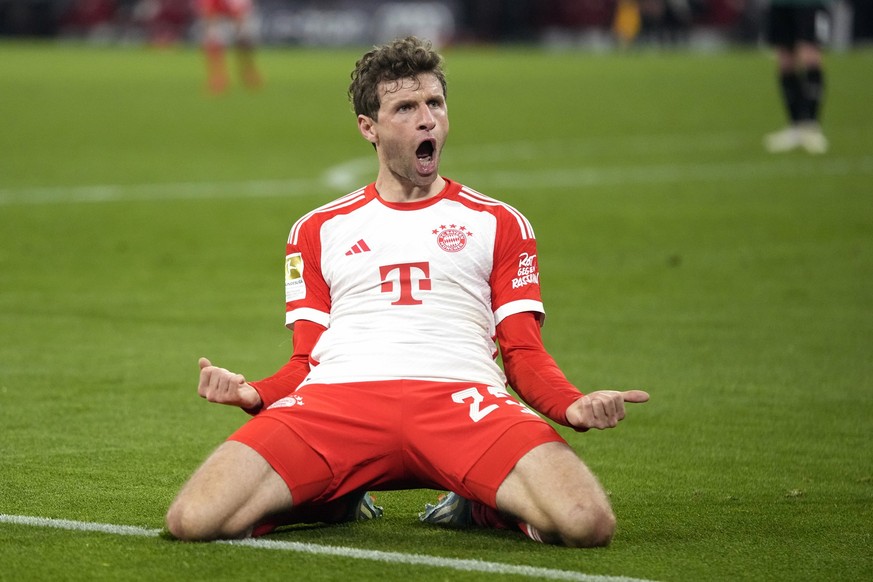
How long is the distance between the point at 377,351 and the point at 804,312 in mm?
5291

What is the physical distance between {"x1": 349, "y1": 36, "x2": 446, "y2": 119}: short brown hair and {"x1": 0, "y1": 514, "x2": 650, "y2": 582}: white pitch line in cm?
151

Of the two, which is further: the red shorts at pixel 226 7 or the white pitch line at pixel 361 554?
the red shorts at pixel 226 7

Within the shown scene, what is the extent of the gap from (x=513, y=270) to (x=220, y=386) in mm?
1098

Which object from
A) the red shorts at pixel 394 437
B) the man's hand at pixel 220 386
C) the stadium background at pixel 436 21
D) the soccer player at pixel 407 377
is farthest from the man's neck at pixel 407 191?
the stadium background at pixel 436 21

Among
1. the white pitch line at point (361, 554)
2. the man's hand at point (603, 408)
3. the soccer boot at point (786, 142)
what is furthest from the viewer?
the soccer boot at point (786, 142)

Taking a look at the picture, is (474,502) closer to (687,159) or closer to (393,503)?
(393,503)

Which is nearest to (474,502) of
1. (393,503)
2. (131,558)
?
(393,503)

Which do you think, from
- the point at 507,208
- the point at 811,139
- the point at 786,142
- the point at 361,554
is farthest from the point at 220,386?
the point at 786,142

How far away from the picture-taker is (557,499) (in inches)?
200

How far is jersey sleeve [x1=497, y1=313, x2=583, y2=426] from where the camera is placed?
5.27 meters

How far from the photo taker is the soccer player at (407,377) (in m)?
5.13

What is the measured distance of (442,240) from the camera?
18.2 ft

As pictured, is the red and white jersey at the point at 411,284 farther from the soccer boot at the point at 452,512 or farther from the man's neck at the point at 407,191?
the soccer boot at the point at 452,512

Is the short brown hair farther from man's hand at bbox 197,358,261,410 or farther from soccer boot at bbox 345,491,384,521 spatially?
soccer boot at bbox 345,491,384,521
